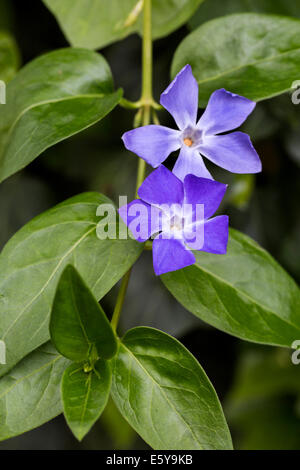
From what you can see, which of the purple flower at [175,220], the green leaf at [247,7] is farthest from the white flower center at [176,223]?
the green leaf at [247,7]

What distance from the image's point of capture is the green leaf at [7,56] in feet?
3.64

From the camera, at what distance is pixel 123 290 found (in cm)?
78

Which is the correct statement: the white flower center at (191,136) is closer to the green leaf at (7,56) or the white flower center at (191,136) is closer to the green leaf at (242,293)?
the green leaf at (242,293)

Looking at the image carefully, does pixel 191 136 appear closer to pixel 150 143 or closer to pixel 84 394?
pixel 150 143

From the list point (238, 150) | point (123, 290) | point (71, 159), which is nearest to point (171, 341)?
point (123, 290)

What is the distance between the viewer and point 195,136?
780 mm

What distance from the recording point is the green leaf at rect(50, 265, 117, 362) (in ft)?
1.94

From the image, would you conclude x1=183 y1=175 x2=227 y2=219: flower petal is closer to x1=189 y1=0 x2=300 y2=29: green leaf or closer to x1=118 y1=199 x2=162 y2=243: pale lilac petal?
x1=118 y1=199 x2=162 y2=243: pale lilac petal

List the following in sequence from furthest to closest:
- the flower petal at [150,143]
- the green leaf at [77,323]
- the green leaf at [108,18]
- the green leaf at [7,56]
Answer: the green leaf at [7,56] < the green leaf at [108,18] < the flower petal at [150,143] < the green leaf at [77,323]

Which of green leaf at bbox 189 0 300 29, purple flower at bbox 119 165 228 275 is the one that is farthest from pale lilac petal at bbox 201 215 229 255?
green leaf at bbox 189 0 300 29

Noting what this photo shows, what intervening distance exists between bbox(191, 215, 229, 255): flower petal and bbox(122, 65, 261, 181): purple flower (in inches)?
3.3

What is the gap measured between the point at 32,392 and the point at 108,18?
0.66 m

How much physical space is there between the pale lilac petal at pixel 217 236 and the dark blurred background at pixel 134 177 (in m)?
0.41
